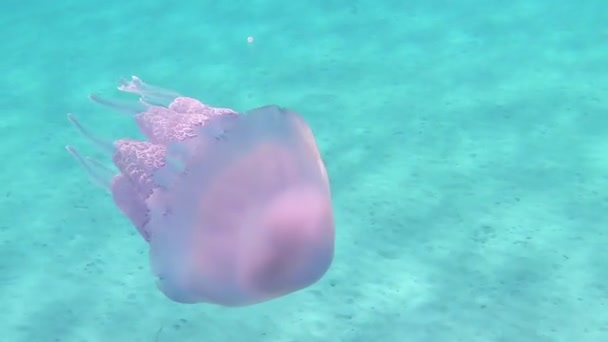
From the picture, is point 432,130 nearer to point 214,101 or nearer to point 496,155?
point 496,155

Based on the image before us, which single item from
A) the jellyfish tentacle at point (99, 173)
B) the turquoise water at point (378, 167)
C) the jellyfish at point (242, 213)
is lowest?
the turquoise water at point (378, 167)

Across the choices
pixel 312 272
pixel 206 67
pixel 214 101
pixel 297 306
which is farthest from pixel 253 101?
pixel 312 272

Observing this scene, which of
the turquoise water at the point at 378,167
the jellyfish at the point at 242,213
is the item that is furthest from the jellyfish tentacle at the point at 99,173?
the jellyfish at the point at 242,213

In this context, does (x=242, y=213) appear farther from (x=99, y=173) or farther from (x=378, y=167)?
(x=378, y=167)

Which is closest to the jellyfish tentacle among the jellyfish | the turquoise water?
the turquoise water

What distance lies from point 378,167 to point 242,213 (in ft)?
10.00

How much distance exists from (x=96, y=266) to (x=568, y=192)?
3549 millimetres

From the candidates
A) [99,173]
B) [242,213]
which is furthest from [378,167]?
[242,213]

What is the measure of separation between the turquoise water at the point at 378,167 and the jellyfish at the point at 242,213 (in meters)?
1.32

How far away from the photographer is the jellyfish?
2287 millimetres

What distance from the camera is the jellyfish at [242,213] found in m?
2.29

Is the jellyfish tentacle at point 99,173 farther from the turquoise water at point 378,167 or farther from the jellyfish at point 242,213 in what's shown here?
the jellyfish at point 242,213

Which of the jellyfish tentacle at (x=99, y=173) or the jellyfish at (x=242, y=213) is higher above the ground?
the jellyfish at (x=242, y=213)

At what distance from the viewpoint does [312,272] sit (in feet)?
8.44
